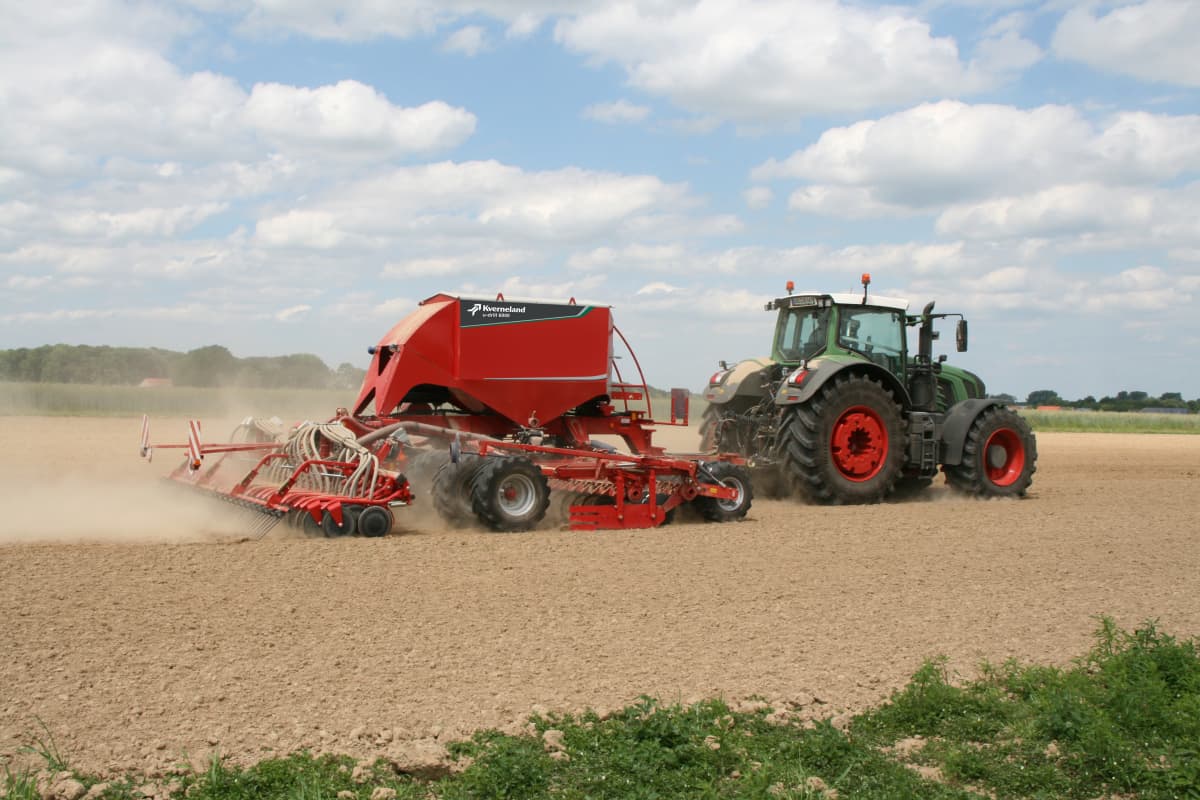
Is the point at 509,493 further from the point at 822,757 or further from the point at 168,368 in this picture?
the point at 168,368

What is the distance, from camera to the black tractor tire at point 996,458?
12.6 metres

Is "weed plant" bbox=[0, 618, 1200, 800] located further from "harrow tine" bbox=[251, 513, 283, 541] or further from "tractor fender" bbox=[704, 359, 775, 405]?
"tractor fender" bbox=[704, 359, 775, 405]

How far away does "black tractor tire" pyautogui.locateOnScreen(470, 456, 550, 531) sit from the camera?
9.33 meters

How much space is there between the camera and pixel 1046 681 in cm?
502

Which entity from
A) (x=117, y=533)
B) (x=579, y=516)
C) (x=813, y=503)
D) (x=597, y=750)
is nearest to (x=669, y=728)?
(x=597, y=750)

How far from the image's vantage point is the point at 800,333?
502 inches

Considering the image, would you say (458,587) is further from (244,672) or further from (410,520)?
(410,520)

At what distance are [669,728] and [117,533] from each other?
6.49 metres

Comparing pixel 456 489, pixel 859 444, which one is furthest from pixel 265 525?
pixel 859 444

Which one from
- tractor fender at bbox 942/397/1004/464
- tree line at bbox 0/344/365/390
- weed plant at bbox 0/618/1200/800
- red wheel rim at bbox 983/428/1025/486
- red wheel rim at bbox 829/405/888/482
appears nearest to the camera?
weed plant at bbox 0/618/1200/800

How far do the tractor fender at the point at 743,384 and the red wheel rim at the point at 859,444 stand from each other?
1.08 m

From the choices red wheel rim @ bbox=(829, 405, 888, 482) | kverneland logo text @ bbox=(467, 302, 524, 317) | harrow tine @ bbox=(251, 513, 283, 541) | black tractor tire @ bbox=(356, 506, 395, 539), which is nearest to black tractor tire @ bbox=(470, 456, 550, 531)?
black tractor tire @ bbox=(356, 506, 395, 539)

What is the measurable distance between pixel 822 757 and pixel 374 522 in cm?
553

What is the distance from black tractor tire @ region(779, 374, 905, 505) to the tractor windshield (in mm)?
772
